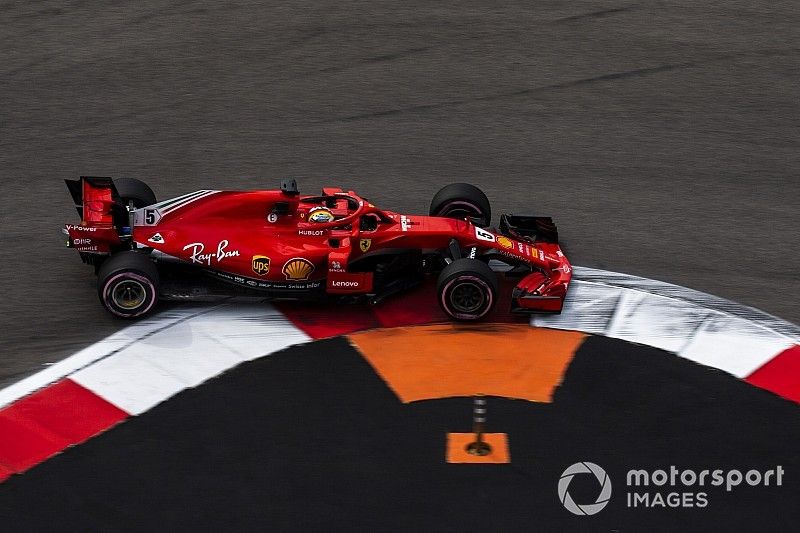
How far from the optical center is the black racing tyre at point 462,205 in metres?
11.3

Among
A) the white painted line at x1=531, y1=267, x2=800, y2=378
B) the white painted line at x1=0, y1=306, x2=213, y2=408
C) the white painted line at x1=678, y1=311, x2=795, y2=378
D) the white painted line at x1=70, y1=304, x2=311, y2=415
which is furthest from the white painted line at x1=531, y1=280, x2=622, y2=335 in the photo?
the white painted line at x1=0, y1=306, x2=213, y2=408

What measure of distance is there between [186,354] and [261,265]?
1.11 meters

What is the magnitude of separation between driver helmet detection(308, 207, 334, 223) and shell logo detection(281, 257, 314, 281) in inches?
18.8

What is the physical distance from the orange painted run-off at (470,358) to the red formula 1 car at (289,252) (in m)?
0.27

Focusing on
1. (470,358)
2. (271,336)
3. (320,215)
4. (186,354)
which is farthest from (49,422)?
(470,358)

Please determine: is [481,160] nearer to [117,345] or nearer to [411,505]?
[117,345]

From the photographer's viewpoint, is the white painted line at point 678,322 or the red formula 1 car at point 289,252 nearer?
the white painted line at point 678,322

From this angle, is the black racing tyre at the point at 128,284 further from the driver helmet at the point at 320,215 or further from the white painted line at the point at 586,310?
the white painted line at the point at 586,310

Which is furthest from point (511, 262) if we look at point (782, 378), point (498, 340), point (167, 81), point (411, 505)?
point (167, 81)

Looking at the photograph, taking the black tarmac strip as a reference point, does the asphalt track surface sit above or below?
above

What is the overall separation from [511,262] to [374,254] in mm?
1321

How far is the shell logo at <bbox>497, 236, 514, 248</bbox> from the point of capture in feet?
34.5

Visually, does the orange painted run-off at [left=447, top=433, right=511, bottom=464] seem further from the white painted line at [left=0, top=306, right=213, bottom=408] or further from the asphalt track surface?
the asphalt track surface

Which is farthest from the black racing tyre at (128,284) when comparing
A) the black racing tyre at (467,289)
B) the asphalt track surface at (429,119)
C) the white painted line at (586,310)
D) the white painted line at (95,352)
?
the white painted line at (586,310)
